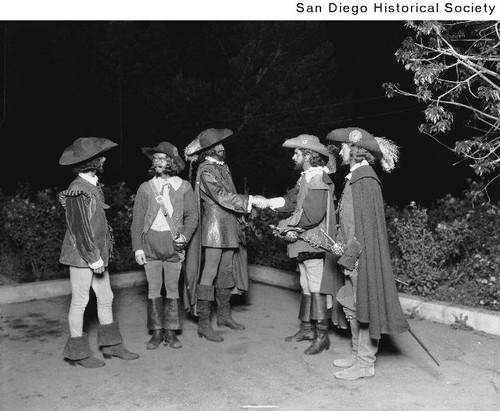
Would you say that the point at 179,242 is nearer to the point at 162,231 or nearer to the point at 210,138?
the point at 162,231

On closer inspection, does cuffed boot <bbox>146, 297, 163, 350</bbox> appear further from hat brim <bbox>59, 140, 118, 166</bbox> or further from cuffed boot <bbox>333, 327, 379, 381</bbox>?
cuffed boot <bbox>333, 327, 379, 381</bbox>

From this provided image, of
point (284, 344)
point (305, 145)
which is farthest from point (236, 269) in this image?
point (305, 145)

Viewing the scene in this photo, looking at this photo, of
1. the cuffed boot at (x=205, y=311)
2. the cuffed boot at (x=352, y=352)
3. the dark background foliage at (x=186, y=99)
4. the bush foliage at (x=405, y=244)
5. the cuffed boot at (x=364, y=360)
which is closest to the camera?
the cuffed boot at (x=364, y=360)

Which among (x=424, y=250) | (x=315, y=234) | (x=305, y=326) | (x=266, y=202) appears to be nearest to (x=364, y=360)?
(x=305, y=326)

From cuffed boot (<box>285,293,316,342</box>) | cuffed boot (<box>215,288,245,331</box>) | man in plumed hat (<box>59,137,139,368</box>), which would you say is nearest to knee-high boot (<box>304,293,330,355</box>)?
cuffed boot (<box>285,293,316,342</box>)

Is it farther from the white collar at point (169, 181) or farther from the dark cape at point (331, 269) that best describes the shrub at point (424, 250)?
the white collar at point (169, 181)

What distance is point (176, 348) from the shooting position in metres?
6.61

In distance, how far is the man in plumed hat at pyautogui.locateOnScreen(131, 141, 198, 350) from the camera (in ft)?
21.5

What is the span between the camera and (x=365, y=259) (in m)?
5.55

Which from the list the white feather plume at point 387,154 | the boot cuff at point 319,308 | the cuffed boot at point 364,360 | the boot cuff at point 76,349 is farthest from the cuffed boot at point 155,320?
the white feather plume at point 387,154

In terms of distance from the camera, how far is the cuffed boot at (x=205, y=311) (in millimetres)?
6949

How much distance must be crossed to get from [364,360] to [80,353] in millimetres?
2514

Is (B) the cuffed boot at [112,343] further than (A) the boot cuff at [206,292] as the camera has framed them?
No

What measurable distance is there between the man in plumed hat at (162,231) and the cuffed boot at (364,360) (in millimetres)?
1800
